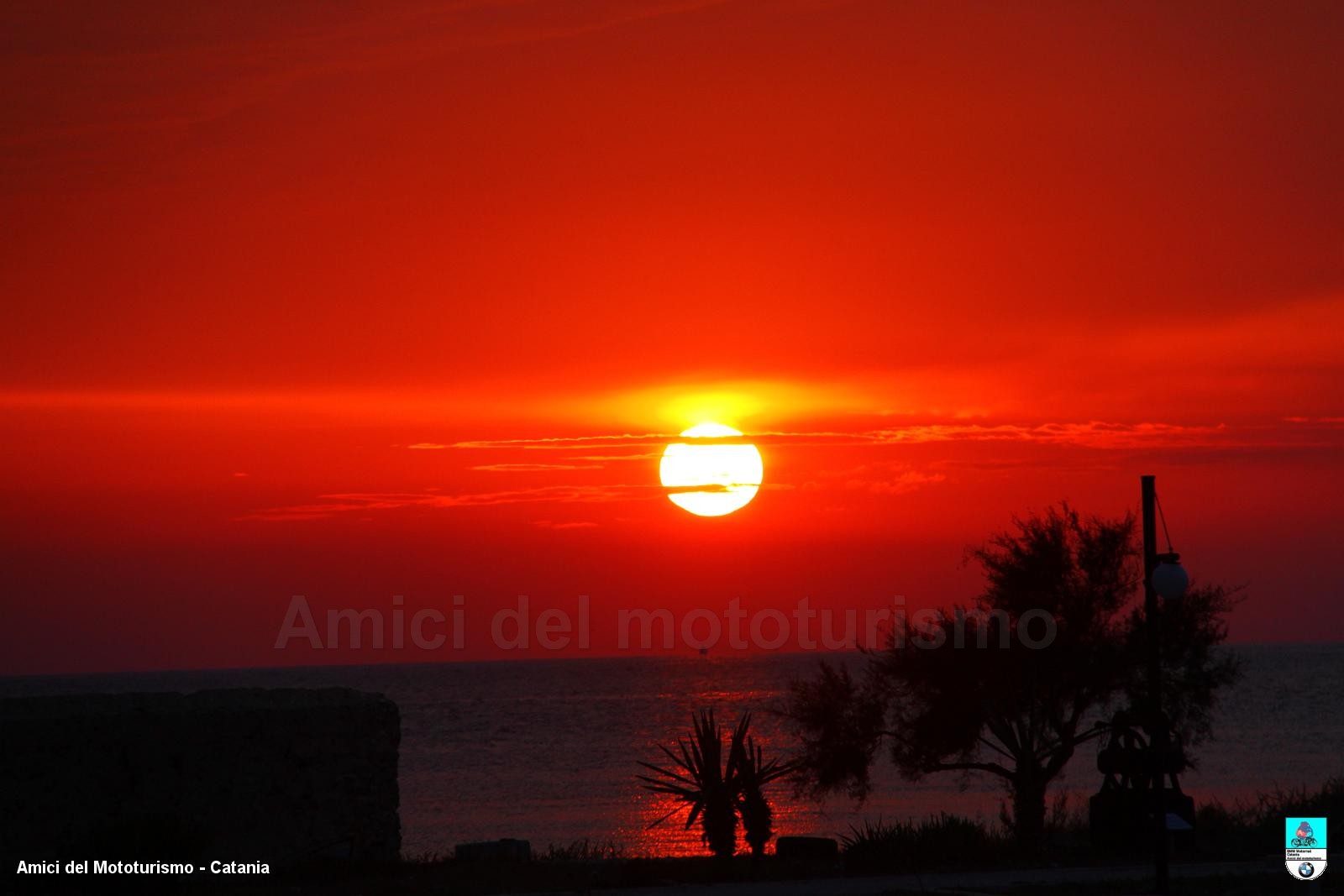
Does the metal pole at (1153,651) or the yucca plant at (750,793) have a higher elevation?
the metal pole at (1153,651)

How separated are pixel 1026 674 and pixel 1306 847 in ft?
44.0

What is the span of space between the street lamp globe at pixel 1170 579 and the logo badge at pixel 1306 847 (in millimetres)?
2905

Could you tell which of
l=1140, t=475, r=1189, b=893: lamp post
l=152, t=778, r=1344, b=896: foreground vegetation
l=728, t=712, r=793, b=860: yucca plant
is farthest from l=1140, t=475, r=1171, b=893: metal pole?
l=728, t=712, r=793, b=860: yucca plant

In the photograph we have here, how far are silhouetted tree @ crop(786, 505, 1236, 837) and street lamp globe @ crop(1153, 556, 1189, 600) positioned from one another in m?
11.6

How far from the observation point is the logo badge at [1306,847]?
1516 cm

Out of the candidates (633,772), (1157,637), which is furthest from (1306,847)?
(633,772)

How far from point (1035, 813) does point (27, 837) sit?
1825cm

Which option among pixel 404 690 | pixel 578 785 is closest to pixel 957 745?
pixel 578 785

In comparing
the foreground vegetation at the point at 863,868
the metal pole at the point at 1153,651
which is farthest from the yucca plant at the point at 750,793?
the metal pole at the point at 1153,651

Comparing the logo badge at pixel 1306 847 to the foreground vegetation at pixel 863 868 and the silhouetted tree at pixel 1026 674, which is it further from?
the silhouetted tree at pixel 1026 674

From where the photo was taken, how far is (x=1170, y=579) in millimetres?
17297

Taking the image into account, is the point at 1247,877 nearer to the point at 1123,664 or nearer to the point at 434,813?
the point at 1123,664

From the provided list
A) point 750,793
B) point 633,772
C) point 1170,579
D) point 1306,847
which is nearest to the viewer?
point 1306,847

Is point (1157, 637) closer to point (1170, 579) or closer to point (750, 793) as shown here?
point (1170, 579)
